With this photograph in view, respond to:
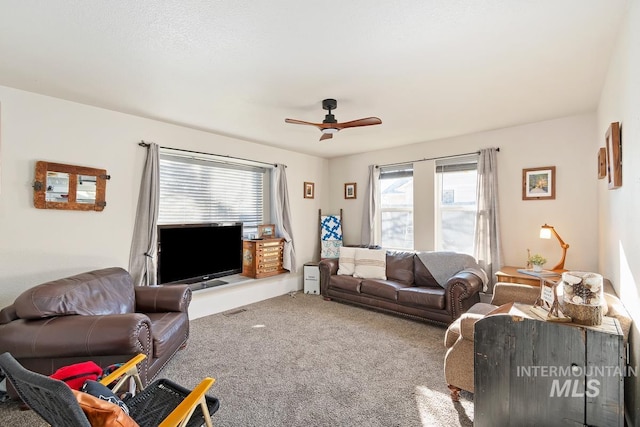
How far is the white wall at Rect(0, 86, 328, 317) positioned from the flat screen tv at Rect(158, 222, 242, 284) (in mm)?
347

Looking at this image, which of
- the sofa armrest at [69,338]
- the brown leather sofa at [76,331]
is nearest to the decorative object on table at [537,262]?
the brown leather sofa at [76,331]

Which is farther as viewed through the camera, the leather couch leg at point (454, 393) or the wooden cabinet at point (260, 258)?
the wooden cabinet at point (260, 258)

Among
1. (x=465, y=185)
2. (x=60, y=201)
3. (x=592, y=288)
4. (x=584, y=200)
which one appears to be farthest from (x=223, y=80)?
(x=584, y=200)

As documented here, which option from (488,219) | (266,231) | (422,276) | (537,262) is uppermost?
(488,219)

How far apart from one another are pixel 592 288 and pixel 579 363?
0.39m

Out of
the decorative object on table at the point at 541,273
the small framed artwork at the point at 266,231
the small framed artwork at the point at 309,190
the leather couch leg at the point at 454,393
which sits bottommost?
the leather couch leg at the point at 454,393

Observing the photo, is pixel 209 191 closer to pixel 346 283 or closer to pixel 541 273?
pixel 346 283

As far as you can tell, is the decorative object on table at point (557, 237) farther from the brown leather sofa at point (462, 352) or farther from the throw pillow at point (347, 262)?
the throw pillow at point (347, 262)

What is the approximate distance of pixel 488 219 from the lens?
4.02m

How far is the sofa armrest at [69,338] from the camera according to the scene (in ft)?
6.70

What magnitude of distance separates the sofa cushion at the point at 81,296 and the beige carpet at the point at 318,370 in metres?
0.70

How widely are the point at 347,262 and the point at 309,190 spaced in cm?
163

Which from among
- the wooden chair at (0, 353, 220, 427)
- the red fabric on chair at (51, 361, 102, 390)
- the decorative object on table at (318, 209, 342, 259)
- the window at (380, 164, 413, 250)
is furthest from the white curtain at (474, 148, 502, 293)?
the red fabric on chair at (51, 361, 102, 390)

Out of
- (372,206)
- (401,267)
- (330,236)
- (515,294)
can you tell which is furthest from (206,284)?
(515,294)
